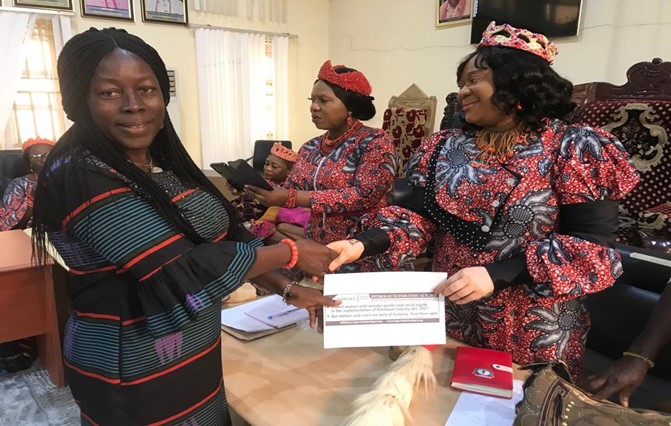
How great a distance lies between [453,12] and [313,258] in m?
4.11

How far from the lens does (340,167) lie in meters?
2.04

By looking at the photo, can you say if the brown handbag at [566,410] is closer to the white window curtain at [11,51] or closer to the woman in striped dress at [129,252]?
the woman in striped dress at [129,252]

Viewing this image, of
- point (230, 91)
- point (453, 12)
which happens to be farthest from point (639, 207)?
point (230, 91)

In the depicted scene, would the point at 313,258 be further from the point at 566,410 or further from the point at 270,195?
the point at 270,195

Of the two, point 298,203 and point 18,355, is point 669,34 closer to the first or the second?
point 298,203

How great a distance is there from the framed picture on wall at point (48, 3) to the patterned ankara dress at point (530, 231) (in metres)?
4.85

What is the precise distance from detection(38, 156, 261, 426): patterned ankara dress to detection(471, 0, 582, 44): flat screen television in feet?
12.0

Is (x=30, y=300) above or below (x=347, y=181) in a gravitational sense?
below

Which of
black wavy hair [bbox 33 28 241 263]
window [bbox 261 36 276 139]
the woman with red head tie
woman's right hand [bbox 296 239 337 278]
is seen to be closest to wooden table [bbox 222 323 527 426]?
woman's right hand [bbox 296 239 337 278]

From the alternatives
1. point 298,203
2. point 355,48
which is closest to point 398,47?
point 355,48

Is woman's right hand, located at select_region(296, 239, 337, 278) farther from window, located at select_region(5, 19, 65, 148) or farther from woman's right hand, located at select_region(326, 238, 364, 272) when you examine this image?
window, located at select_region(5, 19, 65, 148)

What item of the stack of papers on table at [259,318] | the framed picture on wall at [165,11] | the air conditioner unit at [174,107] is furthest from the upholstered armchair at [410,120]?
the framed picture on wall at [165,11]

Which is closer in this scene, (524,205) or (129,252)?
(129,252)

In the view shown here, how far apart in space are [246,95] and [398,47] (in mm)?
1931
